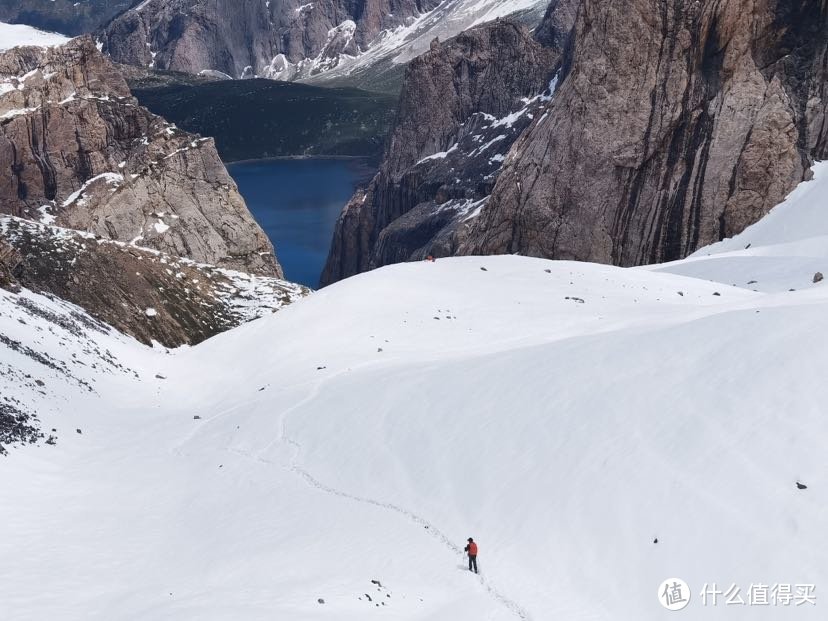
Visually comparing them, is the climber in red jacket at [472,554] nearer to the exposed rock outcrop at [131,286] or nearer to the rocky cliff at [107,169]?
the exposed rock outcrop at [131,286]

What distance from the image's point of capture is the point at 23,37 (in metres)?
111

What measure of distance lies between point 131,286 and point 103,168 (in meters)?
37.5

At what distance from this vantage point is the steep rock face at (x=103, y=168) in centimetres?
9581

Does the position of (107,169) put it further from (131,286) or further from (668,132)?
(668,132)

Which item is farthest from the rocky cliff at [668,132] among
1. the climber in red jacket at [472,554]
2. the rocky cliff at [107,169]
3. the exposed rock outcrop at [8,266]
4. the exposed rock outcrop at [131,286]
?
the climber in red jacket at [472,554]

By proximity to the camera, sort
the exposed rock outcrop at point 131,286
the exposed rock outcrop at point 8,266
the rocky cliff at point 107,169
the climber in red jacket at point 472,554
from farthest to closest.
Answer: the rocky cliff at point 107,169
the exposed rock outcrop at point 131,286
the exposed rock outcrop at point 8,266
the climber in red jacket at point 472,554

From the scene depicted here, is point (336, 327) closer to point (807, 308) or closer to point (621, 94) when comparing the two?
point (807, 308)

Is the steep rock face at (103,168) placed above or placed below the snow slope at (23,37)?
below

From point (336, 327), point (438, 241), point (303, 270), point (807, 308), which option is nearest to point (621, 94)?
point (438, 241)

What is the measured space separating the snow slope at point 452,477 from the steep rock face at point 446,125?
8601 cm

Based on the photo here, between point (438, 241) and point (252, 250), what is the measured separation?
19.4 meters

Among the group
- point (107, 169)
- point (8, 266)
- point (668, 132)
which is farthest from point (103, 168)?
point (668, 132)

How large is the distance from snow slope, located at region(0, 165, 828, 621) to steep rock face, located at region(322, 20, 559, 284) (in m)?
86.0

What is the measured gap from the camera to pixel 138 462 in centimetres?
3262
